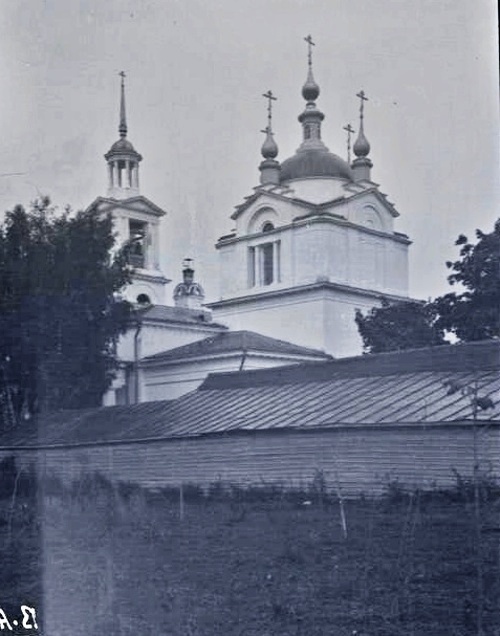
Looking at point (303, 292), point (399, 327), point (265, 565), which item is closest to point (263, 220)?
point (303, 292)

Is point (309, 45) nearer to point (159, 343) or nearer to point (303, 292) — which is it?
point (303, 292)

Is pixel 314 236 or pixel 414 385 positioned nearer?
pixel 414 385

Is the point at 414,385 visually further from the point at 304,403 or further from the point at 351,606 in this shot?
the point at 351,606

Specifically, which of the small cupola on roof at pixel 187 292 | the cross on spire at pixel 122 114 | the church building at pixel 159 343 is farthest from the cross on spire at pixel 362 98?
the small cupola on roof at pixel 187 292

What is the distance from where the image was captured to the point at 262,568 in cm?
865

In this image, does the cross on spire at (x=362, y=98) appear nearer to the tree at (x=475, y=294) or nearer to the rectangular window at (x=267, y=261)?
the tree at (x=475, y=294)

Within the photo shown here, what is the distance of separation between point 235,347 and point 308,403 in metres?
10.0

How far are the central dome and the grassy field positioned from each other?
17650 mm

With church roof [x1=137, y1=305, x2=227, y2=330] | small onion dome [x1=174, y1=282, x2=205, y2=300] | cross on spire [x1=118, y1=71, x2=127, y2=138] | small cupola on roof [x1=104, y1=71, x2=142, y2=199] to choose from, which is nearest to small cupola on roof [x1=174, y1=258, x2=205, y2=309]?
small onion dome [x1=174, y1=282, x2=205, y2=300]

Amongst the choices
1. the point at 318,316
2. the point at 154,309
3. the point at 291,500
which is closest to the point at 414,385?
the point at 291,500

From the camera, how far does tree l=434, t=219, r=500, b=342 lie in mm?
9922

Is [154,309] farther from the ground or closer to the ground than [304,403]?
farther from the ground

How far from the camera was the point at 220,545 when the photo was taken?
10180 millimetres

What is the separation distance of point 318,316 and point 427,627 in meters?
14.7
